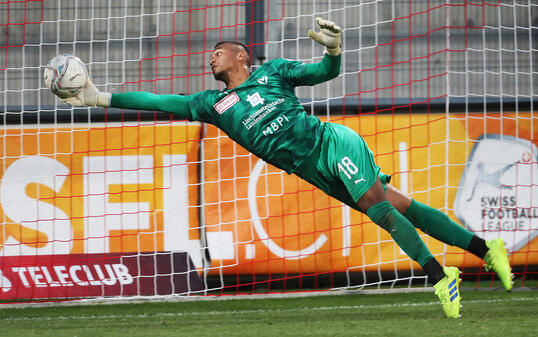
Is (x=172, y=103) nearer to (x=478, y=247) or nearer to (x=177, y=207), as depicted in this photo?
(x=177, y=207)

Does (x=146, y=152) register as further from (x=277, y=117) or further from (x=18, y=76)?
(x=277, y=117)

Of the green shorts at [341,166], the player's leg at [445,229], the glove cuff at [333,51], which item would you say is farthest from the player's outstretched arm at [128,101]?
the player's leg at [445,229]

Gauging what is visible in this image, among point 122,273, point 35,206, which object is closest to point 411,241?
point 122,273

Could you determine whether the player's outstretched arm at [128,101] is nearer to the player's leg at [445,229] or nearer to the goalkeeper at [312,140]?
the goalkeeper at [312,140]

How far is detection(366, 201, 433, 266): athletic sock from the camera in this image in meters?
4.39

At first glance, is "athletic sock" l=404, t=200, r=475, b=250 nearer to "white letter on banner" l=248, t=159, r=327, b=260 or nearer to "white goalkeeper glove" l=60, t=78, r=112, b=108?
"white letter on banner" l=248, t=159, r=327, b=260

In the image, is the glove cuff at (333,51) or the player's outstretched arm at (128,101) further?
the player's outstretched arm at (128,101)

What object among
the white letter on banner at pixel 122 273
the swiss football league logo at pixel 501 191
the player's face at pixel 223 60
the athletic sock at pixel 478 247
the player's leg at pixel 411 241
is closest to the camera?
the player's leg at pixel 411 241

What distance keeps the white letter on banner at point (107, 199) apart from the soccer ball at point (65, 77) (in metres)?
1.98

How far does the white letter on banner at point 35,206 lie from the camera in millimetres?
6488

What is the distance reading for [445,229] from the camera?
4820mm

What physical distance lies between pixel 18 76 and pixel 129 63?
1.00m

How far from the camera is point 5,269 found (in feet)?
21.1

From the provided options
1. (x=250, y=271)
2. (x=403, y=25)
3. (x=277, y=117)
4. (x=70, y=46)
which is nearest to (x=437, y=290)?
(x=277, y=117)
